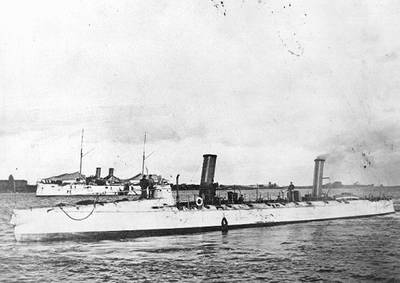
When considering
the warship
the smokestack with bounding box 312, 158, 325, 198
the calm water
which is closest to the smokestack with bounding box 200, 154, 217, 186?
the warship

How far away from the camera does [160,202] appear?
71.1 ft

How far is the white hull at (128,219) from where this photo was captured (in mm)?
19297

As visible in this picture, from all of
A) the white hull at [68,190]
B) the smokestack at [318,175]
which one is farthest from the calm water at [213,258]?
the white hull at [68,190]

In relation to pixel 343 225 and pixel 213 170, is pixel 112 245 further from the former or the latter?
pixel 343 225

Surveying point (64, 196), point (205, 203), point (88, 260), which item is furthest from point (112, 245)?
point (64, 196)

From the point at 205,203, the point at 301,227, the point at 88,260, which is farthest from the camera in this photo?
the point at 301,227

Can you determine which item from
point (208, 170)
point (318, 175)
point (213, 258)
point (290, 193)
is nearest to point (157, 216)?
point (208, 170)

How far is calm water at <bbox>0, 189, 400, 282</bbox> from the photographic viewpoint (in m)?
13.4

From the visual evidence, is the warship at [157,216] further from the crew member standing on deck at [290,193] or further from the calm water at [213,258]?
the calm water at [213,258]

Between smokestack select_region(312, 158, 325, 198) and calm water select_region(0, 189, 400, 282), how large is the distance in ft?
33.0

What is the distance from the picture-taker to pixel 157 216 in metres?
21.3

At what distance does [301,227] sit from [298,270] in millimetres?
12758

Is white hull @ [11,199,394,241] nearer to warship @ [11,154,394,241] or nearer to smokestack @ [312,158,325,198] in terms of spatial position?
warship @ [11,154,394,241]

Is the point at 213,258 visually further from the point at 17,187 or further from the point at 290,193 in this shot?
the point at 17,187
